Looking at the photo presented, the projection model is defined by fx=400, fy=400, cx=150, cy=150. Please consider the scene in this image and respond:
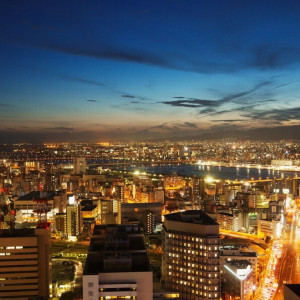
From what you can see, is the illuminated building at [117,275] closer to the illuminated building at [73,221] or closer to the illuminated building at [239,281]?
the illuminated building at [239,281]

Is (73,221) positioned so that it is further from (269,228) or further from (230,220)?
(269,228)

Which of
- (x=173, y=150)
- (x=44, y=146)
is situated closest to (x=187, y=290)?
(x=173, y=150)

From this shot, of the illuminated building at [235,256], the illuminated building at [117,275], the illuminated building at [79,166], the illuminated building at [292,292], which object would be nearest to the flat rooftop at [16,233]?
the illuminated building at [117,275]

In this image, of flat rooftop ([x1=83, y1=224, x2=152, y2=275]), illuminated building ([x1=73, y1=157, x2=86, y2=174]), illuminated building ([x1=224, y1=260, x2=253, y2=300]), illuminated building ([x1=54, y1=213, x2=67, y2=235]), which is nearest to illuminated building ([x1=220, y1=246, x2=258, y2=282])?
illuminated building ([x1=224, y1=260, x2=253, y2=300])

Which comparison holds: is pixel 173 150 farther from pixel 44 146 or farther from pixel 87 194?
pixel 87 194

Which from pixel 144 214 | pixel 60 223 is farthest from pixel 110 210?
pixel 60 223

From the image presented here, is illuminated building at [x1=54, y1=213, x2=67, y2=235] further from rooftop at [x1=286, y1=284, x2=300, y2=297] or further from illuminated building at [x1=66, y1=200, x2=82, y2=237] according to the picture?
rooftop at [x1=286, y1=284, x2=300, y2=297]
